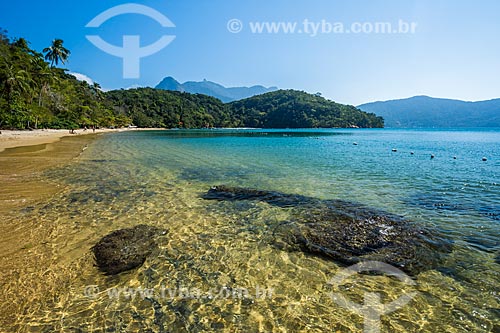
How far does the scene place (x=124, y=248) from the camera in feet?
21.4

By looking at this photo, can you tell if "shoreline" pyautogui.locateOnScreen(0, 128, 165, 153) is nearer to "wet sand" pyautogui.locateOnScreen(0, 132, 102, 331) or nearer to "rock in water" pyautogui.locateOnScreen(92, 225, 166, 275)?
"wet sand" pyautogui.locateOnScreen(0, 132, 102, 331)

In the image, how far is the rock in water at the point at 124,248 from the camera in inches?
229

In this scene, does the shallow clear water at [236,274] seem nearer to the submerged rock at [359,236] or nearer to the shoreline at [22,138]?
the submerged rock at [359,236]

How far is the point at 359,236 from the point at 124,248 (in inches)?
257

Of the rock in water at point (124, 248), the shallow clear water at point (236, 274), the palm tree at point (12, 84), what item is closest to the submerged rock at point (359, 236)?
the shallow clear water at point (236, 274)

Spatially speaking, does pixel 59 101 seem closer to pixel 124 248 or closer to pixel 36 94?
pixel 36 94

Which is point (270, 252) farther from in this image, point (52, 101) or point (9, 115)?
point (52, 101)

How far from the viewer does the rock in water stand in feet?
19.1

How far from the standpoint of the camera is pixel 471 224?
27.7 feet

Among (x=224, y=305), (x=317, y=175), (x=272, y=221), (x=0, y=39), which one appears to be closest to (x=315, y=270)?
(x=224, y=305)

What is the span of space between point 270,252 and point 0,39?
95.4 m

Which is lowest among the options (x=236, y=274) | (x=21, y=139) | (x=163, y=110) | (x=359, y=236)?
(x=236, y=274)

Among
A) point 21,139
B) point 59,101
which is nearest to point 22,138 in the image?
point 21,139

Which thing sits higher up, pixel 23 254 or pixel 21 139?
pixel 21 139
